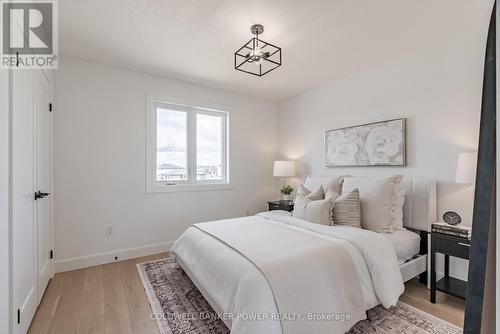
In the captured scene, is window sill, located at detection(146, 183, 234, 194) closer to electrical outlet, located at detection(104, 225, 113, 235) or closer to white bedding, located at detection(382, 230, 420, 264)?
electrical outlet, located at detection(104, 225, 113, 235)

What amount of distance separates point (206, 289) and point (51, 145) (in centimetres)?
237

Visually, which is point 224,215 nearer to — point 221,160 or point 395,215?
point 221,160

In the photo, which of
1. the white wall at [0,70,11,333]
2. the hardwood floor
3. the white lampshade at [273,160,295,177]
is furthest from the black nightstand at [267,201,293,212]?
the white wall at [0,70,11,333]

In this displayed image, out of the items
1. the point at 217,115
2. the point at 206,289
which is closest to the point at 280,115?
the point at 217,115

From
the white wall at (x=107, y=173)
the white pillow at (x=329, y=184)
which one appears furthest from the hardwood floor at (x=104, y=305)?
the white pillow at (x=329, y=184)

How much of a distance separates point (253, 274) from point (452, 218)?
6.74 ft

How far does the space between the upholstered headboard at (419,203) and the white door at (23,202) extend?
11.2 ft

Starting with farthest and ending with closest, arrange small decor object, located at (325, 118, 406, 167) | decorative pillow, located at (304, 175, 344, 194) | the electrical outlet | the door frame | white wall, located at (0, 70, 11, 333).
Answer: the electrical outlet → decorative pillow, located at (304, 175, 344, 194) → small decor object, located at (325, 118, 406, 167) → the door frame → white wall, located at (0, 70, 11, 333)

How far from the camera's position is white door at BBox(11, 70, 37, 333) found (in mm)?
1470

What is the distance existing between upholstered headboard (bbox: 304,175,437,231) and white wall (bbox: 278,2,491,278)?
9cm

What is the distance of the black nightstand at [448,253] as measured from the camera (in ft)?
6.46

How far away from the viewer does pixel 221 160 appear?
406 centimetres

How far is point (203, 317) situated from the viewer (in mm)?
1896

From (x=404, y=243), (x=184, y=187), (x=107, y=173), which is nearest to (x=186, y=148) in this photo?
(x=184, y=187)
